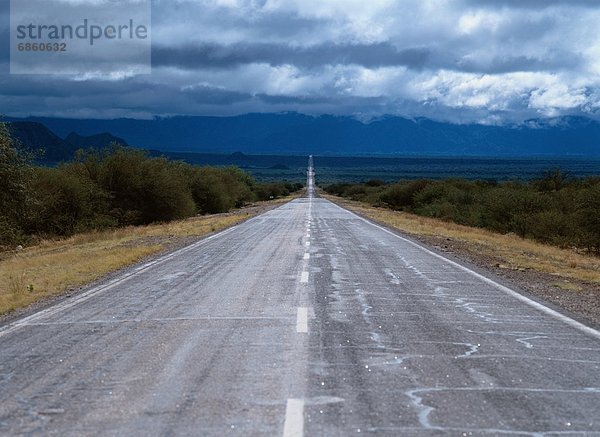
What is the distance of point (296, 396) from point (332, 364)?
1219 mm

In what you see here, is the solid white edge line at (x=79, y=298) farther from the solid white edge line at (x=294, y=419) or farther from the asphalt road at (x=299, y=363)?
the solid white edge line at (x=294, y=419)

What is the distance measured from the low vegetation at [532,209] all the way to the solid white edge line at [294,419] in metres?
31.4

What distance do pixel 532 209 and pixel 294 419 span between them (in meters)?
42.7

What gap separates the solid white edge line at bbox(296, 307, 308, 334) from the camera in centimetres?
935

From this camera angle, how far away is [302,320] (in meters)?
10.1

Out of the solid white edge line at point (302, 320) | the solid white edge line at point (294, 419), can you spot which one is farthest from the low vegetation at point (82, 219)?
the solid white edge line at point (294, 419)

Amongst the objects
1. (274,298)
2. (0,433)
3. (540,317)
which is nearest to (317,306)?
(274,298)

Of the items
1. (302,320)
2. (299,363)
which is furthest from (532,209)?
(299,363)

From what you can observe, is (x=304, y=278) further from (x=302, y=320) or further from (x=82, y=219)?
(x=82, y=219)

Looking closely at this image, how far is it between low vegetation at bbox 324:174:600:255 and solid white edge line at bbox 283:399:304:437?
103 feet

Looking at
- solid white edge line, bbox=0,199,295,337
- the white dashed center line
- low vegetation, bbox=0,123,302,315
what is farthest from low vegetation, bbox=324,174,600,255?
the white dashed center line

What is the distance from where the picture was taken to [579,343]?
890cm

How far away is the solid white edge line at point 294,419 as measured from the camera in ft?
17.6

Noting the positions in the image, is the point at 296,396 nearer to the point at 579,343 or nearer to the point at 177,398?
the point at 177,398
